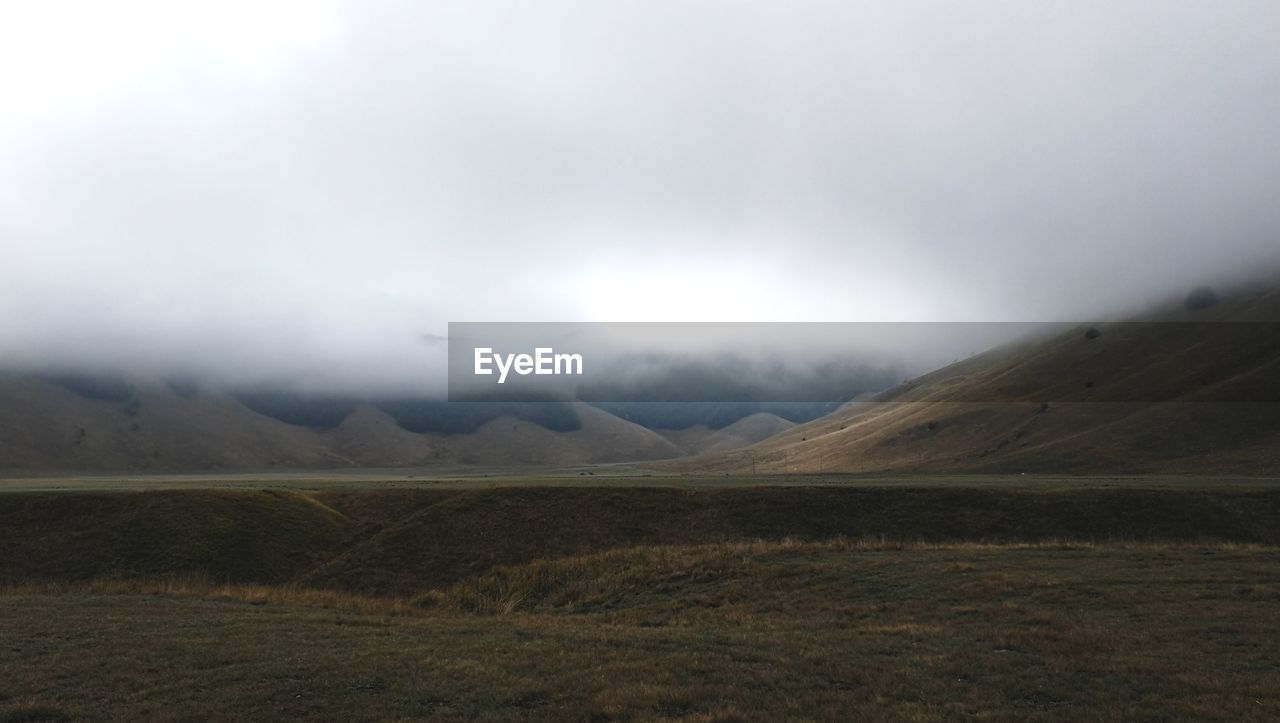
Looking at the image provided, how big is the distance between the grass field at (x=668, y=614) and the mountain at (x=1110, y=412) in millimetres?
46099

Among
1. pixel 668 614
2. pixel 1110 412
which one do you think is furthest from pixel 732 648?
pixel 1110 412

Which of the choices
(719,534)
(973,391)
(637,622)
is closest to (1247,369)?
(973,391)

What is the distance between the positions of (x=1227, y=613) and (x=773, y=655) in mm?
12720

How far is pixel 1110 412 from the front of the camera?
375 ft

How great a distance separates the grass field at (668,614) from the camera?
13.6 meters

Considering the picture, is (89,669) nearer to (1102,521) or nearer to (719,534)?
(719,534)

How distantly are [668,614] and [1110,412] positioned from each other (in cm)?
11351

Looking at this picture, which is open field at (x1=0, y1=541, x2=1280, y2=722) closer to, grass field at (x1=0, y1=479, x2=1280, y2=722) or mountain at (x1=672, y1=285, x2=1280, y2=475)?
grass field at (x1=0, y1=479, x2=1280, y2=722)

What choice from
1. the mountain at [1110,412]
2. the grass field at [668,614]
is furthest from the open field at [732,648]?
the mountain at [1110,412]

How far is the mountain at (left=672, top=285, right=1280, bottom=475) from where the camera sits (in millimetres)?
93438

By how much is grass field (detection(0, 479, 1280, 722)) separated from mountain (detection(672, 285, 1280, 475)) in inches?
1815

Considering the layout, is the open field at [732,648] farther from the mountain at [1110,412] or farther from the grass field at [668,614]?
the mountain at [1110,412]

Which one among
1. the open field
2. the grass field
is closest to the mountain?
the grass field

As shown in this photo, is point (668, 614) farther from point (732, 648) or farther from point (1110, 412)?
point (1110, 412)
